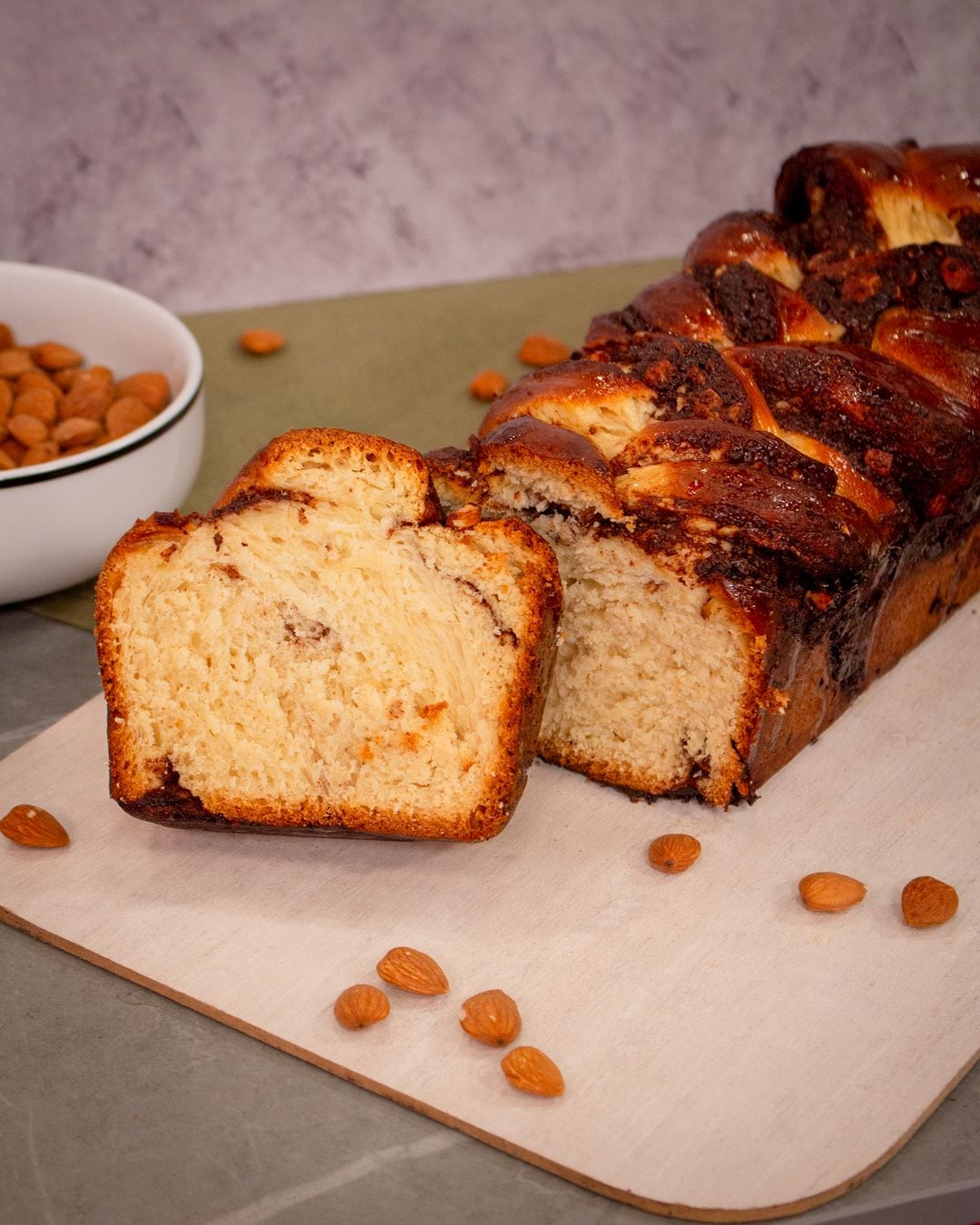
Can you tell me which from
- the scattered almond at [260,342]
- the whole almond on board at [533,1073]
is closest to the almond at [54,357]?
the scattered almond at [260,342]

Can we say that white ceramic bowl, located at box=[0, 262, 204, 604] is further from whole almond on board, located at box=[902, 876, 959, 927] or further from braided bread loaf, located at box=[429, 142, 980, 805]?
whole almond on board, located at box=[902, 876, 959, 927]

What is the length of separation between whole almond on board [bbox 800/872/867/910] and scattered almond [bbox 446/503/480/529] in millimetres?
840

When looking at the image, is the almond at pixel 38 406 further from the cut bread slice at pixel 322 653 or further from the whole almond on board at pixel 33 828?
the whole almond on board at pixel 33 828

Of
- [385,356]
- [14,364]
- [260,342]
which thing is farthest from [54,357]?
[385,356]

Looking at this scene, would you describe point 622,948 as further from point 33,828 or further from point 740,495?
point 33,828

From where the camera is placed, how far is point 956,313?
342 centimetres

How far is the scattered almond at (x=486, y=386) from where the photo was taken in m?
4.37

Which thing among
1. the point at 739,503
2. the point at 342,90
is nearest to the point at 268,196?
the point at 342,90

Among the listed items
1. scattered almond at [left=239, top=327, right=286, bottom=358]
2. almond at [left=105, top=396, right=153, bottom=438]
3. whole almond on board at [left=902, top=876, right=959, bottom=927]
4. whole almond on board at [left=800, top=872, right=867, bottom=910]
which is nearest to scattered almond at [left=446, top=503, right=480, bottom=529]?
whole almond on board at [left=800, top=872, right=867, bottom=910]

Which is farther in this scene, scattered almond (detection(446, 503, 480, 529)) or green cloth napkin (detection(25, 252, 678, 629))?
green cloth napkin (detection(25, 252, 678, 629))

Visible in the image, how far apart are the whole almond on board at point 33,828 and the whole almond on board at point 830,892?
1.30 m

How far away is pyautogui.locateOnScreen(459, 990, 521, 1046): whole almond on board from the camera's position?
2533 mm

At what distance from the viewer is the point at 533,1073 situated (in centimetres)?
247

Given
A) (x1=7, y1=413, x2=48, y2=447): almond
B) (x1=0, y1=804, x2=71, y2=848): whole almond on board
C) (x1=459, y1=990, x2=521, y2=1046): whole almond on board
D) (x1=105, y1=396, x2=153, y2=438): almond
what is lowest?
(x1=0, y1=804, x2=71, y2=848): whole almond on board
